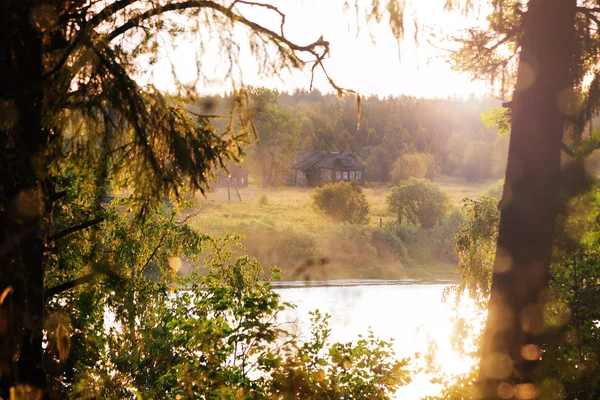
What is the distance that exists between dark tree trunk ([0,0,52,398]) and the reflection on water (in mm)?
12798

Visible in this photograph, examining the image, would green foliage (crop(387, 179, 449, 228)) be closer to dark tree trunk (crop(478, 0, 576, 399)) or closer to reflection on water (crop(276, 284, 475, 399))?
reflection on water (crop(276, 284, 475, 399))

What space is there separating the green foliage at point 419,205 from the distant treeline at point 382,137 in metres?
17.3

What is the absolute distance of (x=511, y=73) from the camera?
7770 mm

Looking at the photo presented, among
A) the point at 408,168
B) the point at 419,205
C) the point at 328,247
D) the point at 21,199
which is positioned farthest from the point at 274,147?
the point at 21,199

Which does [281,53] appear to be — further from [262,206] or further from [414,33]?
[262,206]

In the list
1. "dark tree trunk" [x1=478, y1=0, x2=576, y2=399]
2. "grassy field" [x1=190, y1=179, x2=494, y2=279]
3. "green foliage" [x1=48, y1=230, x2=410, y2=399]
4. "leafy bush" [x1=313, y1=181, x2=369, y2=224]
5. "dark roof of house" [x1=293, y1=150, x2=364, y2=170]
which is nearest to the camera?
"green foliage" [x1=48, y1=230, x2=410, y2=399]

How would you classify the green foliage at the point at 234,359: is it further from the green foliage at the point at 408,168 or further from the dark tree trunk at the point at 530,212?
the green foliage at the point at 408,168

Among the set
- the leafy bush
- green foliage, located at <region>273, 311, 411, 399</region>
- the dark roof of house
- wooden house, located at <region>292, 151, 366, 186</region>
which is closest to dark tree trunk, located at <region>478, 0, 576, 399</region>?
green foliage, located at <region>273, 311, 411, 399</region>

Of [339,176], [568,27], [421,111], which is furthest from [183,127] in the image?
[421,111]

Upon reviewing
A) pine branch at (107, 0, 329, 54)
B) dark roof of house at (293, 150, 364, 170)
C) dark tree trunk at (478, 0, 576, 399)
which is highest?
pine branch at (107, 0, 329, 54)

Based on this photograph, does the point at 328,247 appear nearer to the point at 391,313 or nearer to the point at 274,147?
the point at 391,313

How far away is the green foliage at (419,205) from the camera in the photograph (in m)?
40.9

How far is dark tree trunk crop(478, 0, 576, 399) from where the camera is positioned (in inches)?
218

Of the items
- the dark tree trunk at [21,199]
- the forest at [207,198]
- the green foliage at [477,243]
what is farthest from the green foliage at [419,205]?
the dark tree trunk at [21,199]
